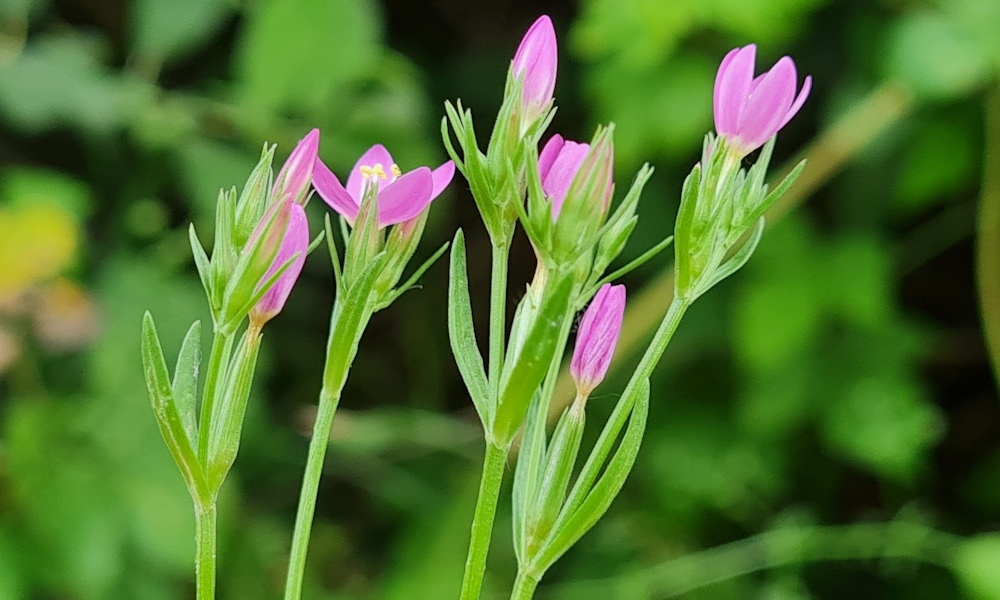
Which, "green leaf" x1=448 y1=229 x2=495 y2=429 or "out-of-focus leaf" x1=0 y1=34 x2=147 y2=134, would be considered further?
"out-of-focus leaf" x1=0 y1=34 x2=147 y2=134

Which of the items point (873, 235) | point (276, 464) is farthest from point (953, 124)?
point (276, 464)

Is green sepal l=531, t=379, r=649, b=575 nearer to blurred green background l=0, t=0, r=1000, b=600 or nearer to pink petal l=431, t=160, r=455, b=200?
pink petal l=431, t=160, r=455, b=200

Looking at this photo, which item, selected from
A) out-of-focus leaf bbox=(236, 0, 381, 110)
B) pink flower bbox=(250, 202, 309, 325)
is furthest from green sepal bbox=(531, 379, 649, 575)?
out-of-focus leaf bbox=(236, 0, 381, 110)

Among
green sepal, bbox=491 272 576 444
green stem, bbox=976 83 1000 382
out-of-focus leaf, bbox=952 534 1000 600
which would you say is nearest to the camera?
green sepal, bbox=491 272 576 444

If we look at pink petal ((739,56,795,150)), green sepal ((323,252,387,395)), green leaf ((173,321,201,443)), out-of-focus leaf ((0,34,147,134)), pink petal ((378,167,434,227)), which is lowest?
green leaf ((173,321,201,443))

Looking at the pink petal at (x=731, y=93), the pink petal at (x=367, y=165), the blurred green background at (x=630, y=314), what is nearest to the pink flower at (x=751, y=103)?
the pink petal at (x=731, y=93)

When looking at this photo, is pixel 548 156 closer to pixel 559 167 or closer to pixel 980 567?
pixel 559 167

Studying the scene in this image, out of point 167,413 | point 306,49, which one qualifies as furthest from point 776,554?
point 167,413
